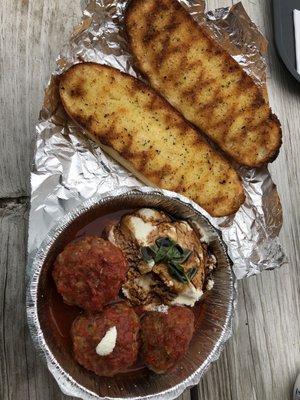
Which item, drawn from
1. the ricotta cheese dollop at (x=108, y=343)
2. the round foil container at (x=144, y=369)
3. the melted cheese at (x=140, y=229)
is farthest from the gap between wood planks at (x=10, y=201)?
the ricotta cheese dollop at (x=108, y=343)

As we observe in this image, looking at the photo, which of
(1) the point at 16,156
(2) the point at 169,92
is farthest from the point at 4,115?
(2) the point at 169,92

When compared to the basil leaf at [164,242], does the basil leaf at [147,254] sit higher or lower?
lower

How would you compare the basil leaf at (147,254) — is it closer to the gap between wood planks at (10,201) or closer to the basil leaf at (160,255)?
the basil leaf at (160,255)

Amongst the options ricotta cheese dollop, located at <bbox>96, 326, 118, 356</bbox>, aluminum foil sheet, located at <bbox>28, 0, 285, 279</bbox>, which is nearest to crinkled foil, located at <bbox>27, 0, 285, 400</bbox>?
aluminum foil sheet, located at <bbox>28, 0, 285, 279</bbox>

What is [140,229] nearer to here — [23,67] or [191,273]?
[191,273]

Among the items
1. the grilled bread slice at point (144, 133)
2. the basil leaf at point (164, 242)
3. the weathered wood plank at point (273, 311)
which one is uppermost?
the grilled bread slice at point (144, 133)

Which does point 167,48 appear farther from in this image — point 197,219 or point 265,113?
point 197,219

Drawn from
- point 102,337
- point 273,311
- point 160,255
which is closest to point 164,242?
point 160,255
